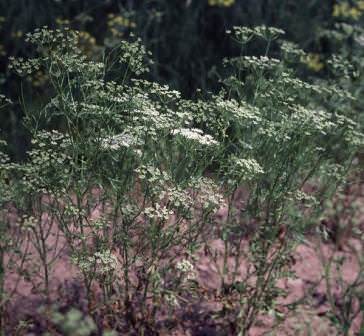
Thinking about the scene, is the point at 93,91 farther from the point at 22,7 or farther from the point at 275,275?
the point at 22,7

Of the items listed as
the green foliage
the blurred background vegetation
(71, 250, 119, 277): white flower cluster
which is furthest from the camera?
the blurred background vegetation

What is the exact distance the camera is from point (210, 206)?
3.32 meters

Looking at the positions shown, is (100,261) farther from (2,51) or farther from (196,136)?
(2,51)

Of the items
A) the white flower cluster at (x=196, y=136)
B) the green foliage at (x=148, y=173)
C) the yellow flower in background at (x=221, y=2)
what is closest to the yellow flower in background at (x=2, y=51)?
the yellow flower in background at (x=221, y=2)

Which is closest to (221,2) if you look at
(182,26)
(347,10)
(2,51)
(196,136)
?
(182,26)

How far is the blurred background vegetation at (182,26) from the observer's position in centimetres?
673

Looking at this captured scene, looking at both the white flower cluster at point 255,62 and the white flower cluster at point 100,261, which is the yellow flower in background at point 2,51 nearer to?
the white flower cluster at point 255,62

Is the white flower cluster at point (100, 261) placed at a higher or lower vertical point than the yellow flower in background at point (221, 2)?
lower

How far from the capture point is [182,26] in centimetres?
704

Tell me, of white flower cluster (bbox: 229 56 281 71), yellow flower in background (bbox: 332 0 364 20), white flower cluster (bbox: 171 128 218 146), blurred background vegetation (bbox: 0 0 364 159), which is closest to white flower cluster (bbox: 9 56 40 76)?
white flower cluster (bbox: 171 128 218 146)

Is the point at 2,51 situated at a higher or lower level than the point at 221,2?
lower

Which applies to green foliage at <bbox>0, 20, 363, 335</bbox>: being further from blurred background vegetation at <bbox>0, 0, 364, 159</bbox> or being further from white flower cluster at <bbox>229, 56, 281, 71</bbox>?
blurred background vegetation at <bbox>0, 0, 364, 159</bbox>

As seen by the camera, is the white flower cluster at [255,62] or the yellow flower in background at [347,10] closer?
the white flower cluster at [255,62]

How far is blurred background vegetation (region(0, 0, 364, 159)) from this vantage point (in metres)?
6.73
